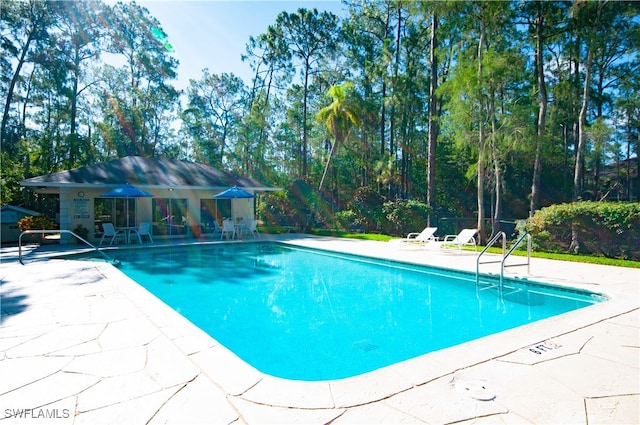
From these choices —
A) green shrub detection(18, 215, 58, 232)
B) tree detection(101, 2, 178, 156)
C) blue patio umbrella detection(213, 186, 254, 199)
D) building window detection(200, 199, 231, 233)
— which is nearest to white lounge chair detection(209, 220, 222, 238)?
building window detection(200, 199, 231, 233)

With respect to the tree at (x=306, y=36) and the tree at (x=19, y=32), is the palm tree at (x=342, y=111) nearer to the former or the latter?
the tree at (x=306, y=36)

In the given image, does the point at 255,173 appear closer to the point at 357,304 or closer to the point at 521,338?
the point at 357,304

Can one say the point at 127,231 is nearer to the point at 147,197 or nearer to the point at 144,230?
the point at 144,230

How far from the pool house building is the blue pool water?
200 inches

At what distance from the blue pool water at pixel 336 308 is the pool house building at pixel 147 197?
5077 millimetres

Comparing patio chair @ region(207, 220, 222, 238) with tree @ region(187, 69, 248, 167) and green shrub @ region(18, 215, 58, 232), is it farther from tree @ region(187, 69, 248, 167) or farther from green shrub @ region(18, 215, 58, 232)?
tree @ region(187, 69, 248, 167)

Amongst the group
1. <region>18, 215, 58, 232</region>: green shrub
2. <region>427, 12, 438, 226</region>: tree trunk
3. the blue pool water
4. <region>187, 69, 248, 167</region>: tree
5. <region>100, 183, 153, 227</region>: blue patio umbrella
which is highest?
<region>187, 69, 248, 167</region>: tree

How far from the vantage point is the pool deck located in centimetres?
244

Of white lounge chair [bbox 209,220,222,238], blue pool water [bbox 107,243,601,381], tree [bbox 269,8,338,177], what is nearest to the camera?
blue pool water [bbox 107,243,601,381]

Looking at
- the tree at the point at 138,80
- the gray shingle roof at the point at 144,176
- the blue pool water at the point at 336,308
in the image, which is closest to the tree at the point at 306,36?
the gray shingle roof at the point at 144,176

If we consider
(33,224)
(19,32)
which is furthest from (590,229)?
(19,32)

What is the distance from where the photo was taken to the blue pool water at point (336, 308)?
4414 mm

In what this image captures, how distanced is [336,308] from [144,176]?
12.7m

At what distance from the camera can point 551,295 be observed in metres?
6.58
